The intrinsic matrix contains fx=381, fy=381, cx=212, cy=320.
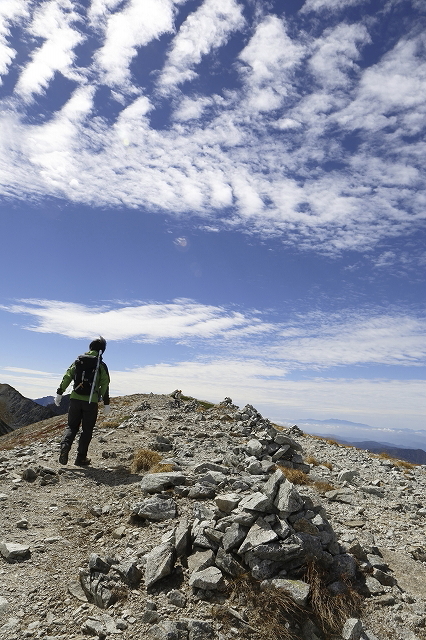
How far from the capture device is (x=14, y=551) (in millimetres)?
6809

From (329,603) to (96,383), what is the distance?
31.5 ft

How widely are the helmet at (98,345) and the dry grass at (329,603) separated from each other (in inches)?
378

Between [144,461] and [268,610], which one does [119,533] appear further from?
[144,461]

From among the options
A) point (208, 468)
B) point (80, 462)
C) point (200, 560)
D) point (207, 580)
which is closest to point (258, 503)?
point (200, 560)

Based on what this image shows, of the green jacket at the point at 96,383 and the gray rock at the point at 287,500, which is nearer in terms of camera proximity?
the gray rock at the point at 287,500

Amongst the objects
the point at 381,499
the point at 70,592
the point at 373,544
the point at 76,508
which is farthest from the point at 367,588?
the point at 381,499

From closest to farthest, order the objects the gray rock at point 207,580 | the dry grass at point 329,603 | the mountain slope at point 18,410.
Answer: the dry grass at point 329,603 → the gray rock at point 207,580 → the mountain slope at point 18,410

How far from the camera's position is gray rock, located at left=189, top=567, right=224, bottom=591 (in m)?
6.17

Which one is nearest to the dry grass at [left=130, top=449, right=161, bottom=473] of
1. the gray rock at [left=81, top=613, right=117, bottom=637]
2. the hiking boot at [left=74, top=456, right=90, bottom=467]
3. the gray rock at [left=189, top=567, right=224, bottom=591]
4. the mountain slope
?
the hiking boot at [left=74, top=456, right=90, bottom=467]

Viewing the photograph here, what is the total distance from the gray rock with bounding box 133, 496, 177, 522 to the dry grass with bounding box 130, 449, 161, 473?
3.99m

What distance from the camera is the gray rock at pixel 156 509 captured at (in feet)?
26.9

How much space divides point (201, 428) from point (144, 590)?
46.9ft

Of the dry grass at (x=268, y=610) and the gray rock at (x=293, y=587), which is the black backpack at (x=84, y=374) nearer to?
the dry grass at (x=268, y=610)

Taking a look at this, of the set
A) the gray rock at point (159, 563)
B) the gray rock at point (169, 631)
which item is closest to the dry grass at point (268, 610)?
the gray rock at point (169, 631)
